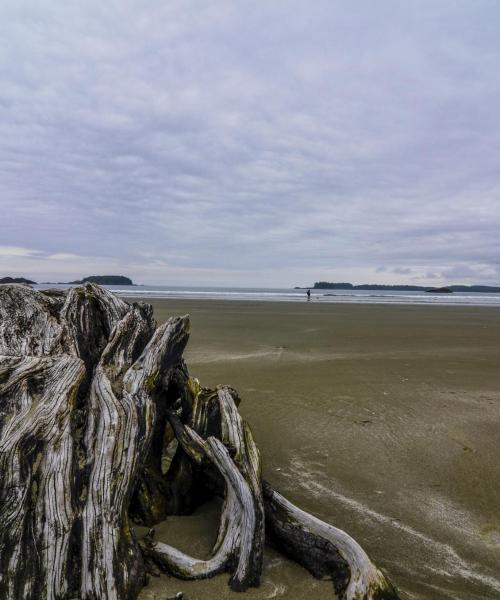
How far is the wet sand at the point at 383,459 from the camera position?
3051 mm

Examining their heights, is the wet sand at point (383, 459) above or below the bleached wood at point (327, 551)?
below

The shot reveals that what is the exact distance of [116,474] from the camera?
9.23 feet

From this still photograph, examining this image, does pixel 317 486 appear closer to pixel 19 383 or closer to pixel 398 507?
pixel 398 507

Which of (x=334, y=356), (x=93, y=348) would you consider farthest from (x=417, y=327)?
(x=93, y=348)

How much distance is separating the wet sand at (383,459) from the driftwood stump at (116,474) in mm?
189

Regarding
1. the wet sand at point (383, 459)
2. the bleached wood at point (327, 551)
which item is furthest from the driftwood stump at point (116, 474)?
the wet sand at point (383, 459)

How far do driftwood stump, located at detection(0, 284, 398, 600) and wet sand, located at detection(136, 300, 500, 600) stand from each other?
0.19m

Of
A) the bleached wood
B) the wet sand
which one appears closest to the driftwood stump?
the bleached wood

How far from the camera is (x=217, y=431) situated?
4.07 meters

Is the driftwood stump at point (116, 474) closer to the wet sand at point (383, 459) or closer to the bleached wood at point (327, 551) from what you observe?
the bleached wood at point (327, 551)

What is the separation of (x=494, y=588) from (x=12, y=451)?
358 centimetres

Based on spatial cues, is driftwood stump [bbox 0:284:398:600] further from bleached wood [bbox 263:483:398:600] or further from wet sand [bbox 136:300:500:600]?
wet sand [bbox 136:300:500:600]

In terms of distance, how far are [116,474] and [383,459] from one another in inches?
139

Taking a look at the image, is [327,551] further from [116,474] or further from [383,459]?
[383,459]
